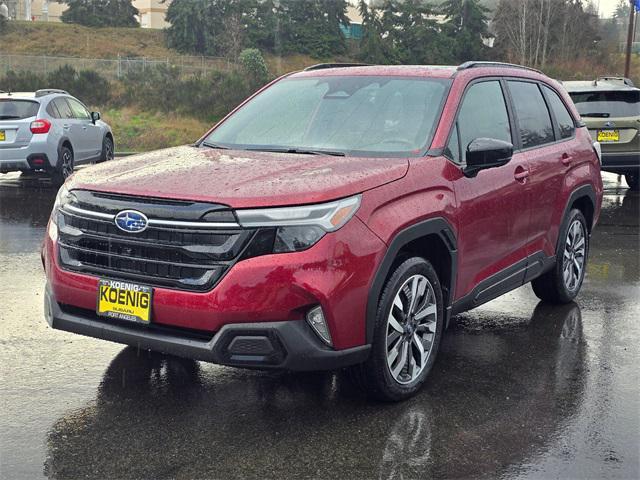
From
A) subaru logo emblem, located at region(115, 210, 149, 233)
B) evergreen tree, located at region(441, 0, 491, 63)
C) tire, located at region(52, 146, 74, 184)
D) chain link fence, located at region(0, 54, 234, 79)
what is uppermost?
evergreen tree, located at region(441, 0, 491, 63)

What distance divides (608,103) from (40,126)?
933 centimetres

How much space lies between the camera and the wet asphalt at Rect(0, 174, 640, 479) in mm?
3623

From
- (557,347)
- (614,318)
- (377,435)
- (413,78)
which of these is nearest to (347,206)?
(377,435)

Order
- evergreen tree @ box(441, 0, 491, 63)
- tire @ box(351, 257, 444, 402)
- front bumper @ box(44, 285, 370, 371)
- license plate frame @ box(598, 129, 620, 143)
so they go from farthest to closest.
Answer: evergreen tree @ box(441, 0, 491, 63), license plate frame @ box(598, 129, 620, 143), tire @ box(351, 257, 444, 402), front bumper @ box(44, 285, 370, 371)

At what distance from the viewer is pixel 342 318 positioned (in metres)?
3.82

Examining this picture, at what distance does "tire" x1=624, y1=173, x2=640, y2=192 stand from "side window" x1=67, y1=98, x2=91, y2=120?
10.3m

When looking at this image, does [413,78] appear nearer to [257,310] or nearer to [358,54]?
[257,310]

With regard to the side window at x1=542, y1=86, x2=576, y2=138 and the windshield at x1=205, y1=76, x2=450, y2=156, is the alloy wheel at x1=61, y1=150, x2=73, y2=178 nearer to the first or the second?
the windshield at x1=205, y1=76, x2=450, y2=156

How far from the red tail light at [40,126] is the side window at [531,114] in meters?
10.2

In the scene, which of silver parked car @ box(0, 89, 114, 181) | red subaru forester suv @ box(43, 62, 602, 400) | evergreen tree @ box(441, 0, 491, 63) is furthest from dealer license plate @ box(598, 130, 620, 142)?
evergreen tree @ box(441, 0, 491, 63)

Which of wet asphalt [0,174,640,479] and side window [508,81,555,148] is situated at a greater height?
side window [508,81,555,148]

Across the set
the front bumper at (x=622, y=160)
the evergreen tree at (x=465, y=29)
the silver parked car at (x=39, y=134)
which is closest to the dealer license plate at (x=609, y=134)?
the front bumper at (x=622, y=160)

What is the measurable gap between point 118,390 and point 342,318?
1455 mm

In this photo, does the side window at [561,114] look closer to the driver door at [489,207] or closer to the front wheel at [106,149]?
the driver door at [489,207]
